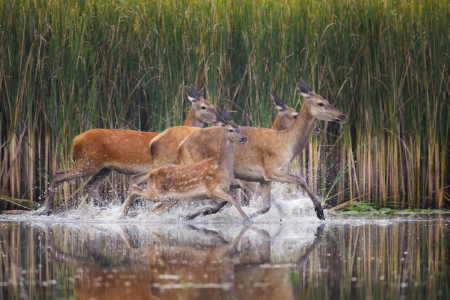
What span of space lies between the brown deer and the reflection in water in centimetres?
162

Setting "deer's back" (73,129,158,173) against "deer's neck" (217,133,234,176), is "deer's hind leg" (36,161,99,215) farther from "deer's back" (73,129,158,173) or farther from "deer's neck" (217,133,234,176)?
"deer's neck" (217,133,234,176)

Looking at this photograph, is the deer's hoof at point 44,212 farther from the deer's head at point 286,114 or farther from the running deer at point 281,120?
the deer's head at point 286,114

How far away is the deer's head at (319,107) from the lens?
881cm

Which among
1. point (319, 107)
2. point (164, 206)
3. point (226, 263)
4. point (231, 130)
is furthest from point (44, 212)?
point (226, 263)

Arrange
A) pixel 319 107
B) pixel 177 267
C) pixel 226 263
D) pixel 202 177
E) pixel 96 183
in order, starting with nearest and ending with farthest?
pixel 177 267 → pixel 226 263 → pixel 202 177 → pixel 319 107 → pixel 96 183

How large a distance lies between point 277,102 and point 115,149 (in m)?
2.33

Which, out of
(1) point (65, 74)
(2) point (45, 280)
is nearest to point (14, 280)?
(2) point (45, 280)

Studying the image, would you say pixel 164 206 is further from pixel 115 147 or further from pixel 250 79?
pixel 250 79

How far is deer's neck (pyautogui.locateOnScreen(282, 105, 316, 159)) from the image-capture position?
29.0ft

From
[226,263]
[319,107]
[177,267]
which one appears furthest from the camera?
[319,107]

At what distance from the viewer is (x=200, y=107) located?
9.57 m

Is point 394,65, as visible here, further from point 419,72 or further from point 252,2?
point 252,2

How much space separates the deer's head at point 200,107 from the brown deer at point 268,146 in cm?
73

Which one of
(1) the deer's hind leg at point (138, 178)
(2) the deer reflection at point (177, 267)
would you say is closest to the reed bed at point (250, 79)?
(1) the deer's hind leg at point (138, 178)
